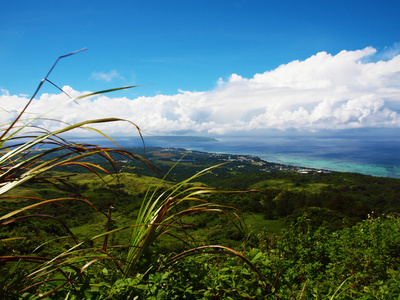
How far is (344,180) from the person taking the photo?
2023 inches

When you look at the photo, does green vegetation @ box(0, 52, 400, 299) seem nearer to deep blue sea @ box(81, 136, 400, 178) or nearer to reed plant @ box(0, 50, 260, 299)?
reed plant @ box(0, 50, 260, 299)

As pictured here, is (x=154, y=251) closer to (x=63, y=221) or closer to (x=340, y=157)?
(x=63, y=221)

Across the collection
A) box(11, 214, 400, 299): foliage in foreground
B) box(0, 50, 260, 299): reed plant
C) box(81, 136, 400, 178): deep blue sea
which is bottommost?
box(81, 136, 400, 178): deep blue sea

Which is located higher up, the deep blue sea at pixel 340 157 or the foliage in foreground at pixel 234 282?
the foliage in foreground at pixel 234 282

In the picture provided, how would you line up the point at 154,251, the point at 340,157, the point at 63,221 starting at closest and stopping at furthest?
the point at 63,221 < the point at 154,251 < the point at 340,157

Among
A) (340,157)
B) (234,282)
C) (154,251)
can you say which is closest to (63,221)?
(154,251)

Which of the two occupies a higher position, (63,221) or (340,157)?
(63,221)

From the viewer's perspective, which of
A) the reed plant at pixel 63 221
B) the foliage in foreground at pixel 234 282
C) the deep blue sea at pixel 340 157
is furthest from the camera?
the deep blue sea at pixel 340 157

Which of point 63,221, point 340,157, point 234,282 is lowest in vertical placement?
point 340,157

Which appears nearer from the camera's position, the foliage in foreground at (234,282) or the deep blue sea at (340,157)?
the foliage in foreground at (234,282)

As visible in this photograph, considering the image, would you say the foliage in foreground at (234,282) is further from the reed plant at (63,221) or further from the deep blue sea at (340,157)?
the deep blue sea at (340,157)

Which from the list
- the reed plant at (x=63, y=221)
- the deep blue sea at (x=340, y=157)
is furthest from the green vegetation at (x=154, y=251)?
the deep blue sea at (x=340, y=157)

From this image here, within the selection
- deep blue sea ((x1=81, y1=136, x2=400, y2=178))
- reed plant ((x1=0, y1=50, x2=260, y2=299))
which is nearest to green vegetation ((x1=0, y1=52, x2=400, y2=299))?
reed plant ((x1=0, y1=50, x2=260, y2=299))

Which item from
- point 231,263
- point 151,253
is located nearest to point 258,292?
point 231,263
